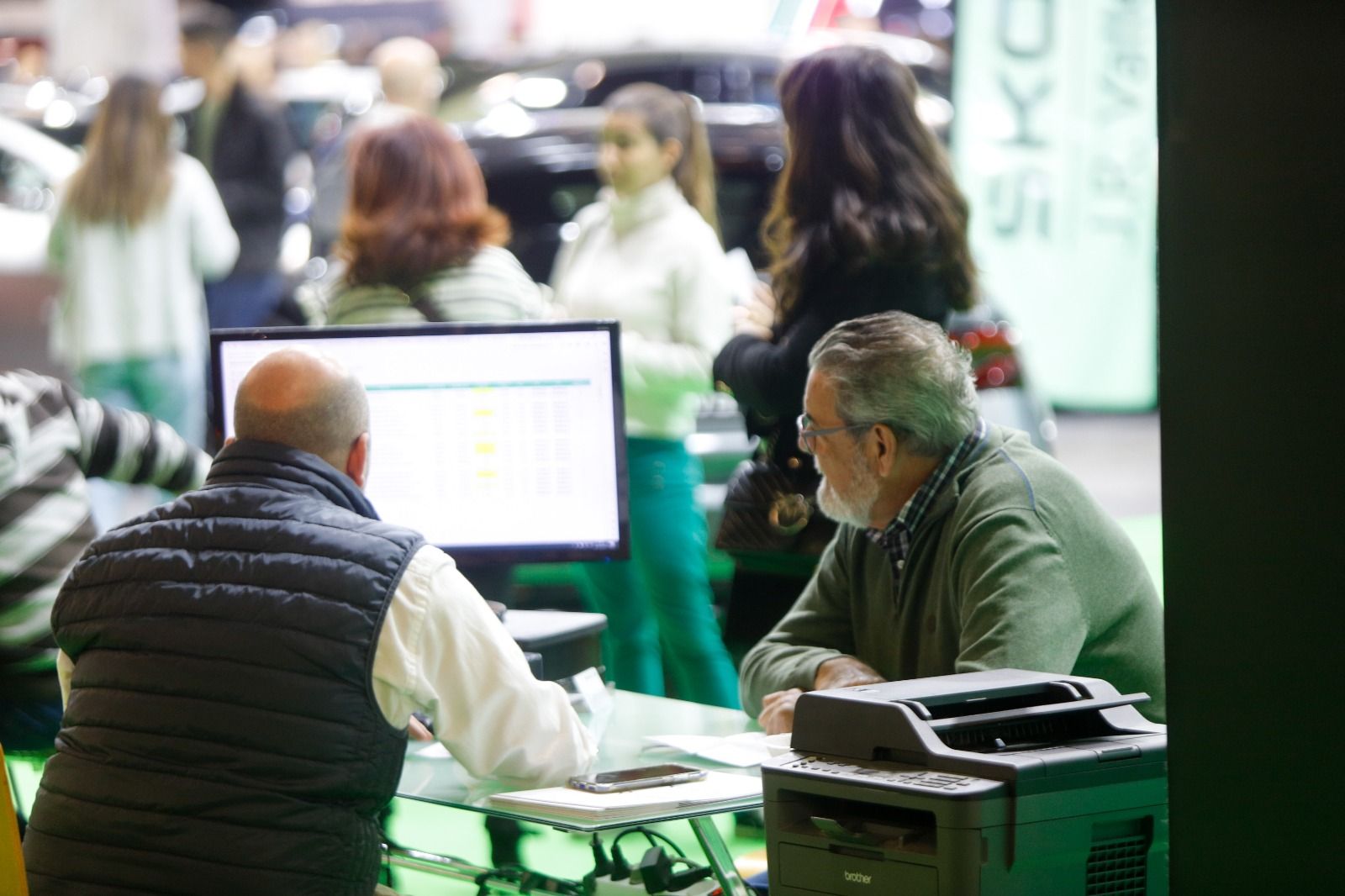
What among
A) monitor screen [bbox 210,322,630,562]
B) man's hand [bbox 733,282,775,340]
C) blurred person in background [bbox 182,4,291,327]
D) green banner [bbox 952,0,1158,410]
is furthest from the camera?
blurred person in background [bbox 182,4,291,327]

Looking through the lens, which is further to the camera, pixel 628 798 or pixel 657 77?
pixel 657 77

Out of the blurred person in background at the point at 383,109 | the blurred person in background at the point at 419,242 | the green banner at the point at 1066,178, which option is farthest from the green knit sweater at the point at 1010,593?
the blurred person in background at the point at 383,109

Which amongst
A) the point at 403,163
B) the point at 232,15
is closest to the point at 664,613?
the point at 403,163

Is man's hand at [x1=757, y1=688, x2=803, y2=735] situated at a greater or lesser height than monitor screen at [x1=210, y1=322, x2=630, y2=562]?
lesser

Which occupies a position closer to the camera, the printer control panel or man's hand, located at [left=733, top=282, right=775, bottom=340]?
the printer control panel

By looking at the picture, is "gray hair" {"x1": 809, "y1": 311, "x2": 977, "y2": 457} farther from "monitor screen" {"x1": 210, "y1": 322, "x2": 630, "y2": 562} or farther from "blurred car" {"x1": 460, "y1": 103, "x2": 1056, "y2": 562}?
"blurred car" {"x1": 460, "y1": 103, "x2": 1056, "y2": 562}

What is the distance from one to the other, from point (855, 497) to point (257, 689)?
1109mm

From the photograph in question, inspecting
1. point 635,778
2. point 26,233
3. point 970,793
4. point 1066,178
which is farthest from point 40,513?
point 26,233

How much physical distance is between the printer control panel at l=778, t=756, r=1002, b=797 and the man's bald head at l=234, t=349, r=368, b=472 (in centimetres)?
84

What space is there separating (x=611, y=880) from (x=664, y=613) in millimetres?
1488

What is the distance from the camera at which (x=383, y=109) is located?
6461mm

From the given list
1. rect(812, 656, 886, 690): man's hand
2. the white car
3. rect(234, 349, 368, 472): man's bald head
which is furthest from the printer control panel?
the white car

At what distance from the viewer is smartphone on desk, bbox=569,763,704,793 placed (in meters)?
2.64

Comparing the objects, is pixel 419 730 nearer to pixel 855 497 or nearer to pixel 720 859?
pixel 720 859
